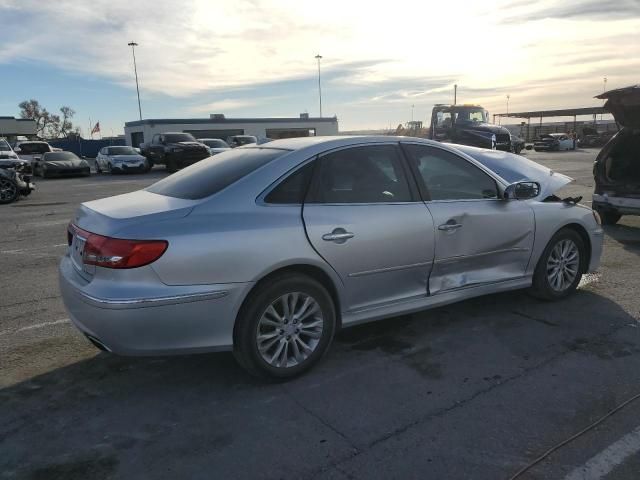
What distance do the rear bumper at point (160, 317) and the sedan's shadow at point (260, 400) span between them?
425 mm

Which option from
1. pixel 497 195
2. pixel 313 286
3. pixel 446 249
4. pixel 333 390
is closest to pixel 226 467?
pixel 333 390

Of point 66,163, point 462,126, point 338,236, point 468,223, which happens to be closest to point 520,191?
point 468,223

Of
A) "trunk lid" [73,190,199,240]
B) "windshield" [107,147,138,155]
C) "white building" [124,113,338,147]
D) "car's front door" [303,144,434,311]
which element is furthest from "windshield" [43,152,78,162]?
"white building" [124,113,338,147]

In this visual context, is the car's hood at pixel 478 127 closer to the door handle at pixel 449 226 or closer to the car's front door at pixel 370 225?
the door handle at pixel 449 226

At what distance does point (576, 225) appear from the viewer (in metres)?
5.07

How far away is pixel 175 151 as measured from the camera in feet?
79.0

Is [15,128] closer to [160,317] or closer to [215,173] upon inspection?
[215,173]

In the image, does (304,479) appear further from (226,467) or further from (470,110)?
(470,110)

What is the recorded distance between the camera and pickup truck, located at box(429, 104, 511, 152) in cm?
2159

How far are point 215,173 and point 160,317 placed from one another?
1.21 m

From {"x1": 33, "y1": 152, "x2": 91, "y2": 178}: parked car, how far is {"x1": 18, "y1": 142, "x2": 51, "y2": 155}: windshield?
14.3 feet

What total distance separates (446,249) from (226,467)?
231 centimetres

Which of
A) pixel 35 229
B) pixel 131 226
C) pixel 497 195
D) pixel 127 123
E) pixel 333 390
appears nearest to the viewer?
pixel 131 226

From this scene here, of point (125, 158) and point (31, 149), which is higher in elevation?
point (31, 149)
